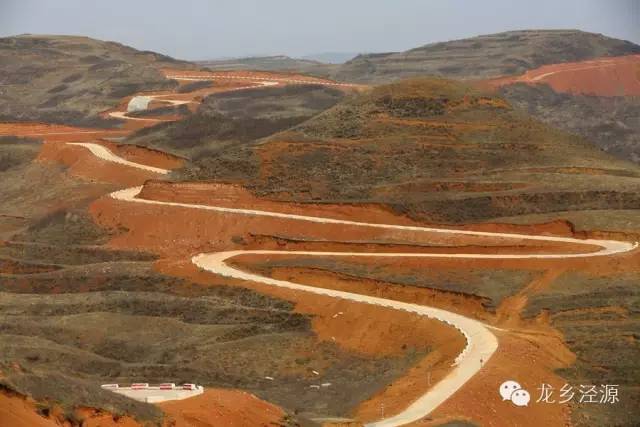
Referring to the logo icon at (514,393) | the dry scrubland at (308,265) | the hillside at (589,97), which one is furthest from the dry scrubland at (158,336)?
the hillside at (589,97)

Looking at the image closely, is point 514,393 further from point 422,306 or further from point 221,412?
point 422,306

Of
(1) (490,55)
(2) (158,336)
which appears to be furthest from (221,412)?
(1) (490,55)

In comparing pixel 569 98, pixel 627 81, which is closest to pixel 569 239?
pixel 569 98

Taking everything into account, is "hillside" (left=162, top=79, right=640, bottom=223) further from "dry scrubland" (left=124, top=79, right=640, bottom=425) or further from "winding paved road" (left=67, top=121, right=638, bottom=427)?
"winding paved road" (left=67, top=121, right=638, bottom=427)

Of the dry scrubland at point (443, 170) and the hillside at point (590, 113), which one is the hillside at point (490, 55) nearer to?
the hillside at point (590, 113)

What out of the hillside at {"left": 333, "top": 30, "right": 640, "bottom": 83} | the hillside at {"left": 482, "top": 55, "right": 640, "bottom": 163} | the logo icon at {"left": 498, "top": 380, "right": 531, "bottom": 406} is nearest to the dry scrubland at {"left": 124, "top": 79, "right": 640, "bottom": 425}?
the logo icon at {"left": 498, "top": 380, "right": 531, "bottom": 406}

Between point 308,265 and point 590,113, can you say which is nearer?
point 308,265
